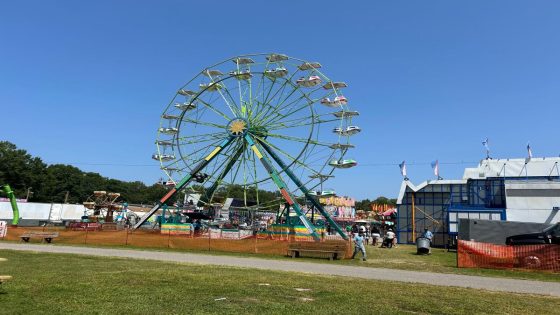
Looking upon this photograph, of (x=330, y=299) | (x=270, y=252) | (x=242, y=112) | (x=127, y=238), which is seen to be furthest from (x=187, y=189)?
(x=330, y=299)

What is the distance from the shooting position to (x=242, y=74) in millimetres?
36812

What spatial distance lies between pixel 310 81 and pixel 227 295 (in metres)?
27.8

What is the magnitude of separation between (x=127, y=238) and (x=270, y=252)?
33.1ft

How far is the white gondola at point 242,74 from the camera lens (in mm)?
36625

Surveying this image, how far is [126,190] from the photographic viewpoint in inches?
6102

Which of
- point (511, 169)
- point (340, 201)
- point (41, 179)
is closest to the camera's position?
point (511, 169)

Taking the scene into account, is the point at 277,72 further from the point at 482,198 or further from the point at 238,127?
the point at 482,198

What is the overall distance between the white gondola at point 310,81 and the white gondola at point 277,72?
1314 millimetres

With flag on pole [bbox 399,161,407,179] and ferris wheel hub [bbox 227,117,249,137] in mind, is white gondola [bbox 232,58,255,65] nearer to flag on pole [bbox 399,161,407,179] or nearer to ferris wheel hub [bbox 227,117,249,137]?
ferris wheel hub [bbox 227,117,249,137]

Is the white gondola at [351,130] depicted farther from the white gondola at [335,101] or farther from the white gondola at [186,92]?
the white gondola at [186,92]

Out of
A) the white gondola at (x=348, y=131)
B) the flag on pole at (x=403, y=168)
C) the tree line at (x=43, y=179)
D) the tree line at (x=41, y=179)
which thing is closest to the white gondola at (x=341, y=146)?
the white gondola at (x=348, y=131)

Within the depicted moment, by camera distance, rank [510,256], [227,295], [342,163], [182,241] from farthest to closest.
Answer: [342,163] → [182,241] → [510,256] → [227,295]

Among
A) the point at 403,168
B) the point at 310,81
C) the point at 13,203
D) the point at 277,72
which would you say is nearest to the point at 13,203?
the point at 13,203

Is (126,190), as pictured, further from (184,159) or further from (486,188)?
(486,188)
